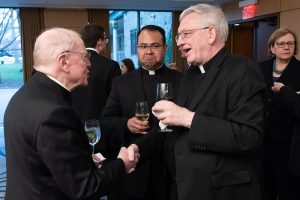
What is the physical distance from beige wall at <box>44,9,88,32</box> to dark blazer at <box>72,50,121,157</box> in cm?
693

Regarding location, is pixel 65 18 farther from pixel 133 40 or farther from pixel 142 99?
pixel 142 99

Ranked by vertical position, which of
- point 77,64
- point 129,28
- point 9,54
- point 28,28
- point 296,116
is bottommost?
point 296,116

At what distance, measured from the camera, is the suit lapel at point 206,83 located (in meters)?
1.50

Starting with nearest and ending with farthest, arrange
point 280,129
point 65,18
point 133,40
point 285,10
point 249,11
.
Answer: point 280,129
point 285,10
point 249,11
point 65,18
point 133,40

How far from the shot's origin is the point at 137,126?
201 cm

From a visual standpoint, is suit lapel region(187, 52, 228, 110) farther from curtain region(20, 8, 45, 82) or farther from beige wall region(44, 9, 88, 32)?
beige wall region(44, 9, 88, 32)

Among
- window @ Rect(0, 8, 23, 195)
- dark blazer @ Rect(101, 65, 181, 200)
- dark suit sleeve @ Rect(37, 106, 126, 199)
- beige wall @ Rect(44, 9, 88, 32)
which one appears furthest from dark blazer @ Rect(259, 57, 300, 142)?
window @ Rect(0, 8, 23, 195)

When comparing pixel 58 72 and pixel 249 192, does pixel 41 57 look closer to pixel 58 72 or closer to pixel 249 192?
pixel 58 72

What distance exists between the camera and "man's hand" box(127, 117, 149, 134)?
1982mm

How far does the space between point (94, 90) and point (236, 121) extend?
1950 mm

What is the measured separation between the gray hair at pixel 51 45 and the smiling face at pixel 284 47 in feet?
6.74

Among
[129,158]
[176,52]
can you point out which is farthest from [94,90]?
[176,52]

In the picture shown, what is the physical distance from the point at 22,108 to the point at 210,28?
903mm

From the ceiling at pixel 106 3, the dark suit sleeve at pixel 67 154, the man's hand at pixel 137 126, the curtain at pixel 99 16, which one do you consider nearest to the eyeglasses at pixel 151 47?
the man's hand at pixel 137 126
